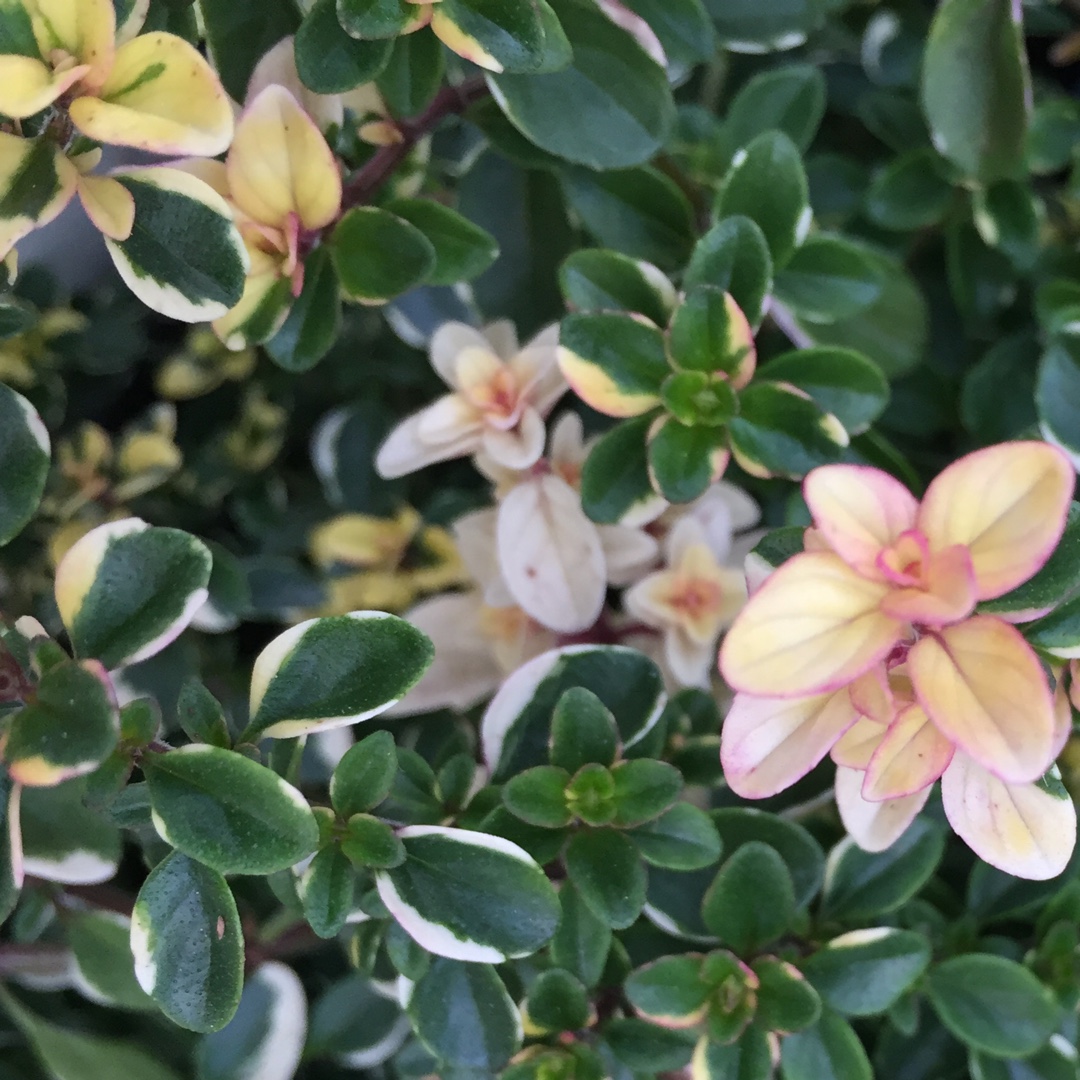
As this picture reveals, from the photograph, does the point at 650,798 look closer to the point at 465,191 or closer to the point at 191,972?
the point at 191,972

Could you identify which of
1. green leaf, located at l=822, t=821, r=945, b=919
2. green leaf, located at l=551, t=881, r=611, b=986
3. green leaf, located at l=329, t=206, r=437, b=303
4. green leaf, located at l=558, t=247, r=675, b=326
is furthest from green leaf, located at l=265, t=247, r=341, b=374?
green leaf, located at l=822, t=821, r=945, b=919

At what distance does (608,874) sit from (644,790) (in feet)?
0.16

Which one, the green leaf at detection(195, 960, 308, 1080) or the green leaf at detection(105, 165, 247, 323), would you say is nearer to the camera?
the green leaf at detection(105, 165, 247, 323)

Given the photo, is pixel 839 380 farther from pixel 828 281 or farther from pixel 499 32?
pixel 499 32

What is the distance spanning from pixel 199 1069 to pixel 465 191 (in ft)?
2.13

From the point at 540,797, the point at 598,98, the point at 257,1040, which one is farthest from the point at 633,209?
the point at 257,1040

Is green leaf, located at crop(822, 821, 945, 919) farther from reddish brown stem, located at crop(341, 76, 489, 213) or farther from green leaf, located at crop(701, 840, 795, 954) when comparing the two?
reddish brown stem, located at crop(341, 76, 489, 213)

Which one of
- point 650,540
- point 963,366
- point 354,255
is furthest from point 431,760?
point 963,366

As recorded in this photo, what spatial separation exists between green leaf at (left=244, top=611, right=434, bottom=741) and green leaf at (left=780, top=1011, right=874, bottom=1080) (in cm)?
33

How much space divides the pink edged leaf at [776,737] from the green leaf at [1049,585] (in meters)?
0.08

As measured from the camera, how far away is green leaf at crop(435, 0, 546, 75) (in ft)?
1.69

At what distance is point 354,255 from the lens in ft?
1.99

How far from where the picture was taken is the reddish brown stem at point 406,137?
64 cm

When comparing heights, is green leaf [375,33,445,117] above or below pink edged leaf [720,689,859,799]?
above
